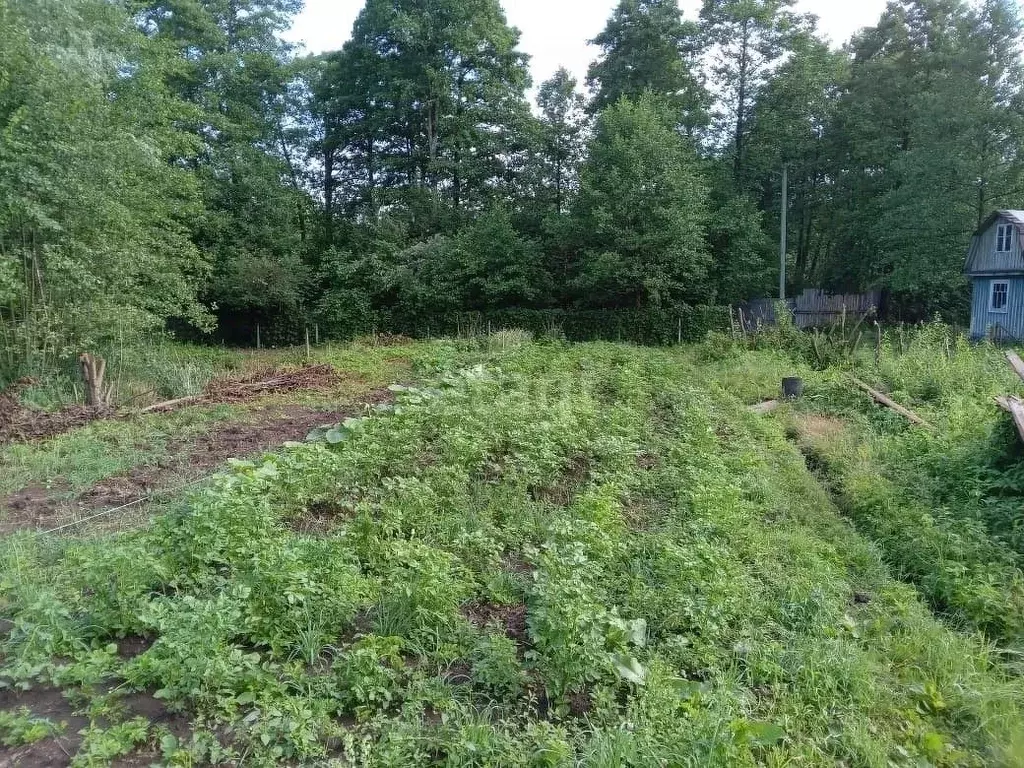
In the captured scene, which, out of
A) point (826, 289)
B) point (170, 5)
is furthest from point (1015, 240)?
point (170, 5)

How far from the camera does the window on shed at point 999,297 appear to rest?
19.8 m

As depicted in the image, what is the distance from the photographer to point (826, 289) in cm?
2708

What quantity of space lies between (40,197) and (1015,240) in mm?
23502

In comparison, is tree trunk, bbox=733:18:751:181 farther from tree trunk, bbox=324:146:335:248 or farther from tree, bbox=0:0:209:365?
tree, bbox=0:0:209:365

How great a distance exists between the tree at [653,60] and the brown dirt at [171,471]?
827 inches

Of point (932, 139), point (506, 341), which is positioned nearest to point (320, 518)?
point (506, 341)

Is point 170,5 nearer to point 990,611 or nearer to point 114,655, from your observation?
point 114,655

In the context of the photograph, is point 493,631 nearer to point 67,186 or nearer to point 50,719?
point 50,719

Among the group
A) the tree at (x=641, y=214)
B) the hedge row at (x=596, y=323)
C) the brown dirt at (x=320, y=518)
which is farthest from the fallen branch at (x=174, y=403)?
the tree at (x=641, y=214)

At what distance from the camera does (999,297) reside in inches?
790

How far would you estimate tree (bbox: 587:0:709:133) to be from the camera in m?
25.5

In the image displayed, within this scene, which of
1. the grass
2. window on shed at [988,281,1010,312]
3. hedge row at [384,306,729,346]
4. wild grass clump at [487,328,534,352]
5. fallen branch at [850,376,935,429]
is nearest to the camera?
the grass

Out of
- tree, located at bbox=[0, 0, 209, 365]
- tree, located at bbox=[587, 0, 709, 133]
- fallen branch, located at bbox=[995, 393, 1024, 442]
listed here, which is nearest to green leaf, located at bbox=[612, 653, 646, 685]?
fallen branch, located at bbox=[995, 393, 1024, 442]

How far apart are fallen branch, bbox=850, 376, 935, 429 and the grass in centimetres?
345
